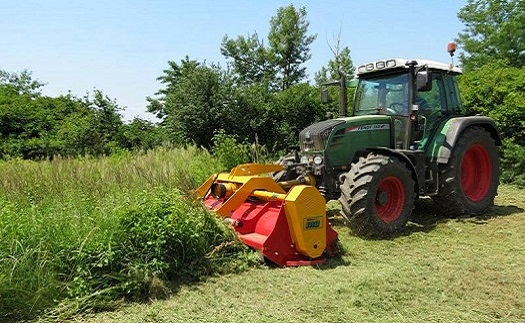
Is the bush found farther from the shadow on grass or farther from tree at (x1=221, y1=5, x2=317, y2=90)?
tree at (x1=221, y1=5, x2=317, y2=90)

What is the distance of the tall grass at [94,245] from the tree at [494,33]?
19.6 m

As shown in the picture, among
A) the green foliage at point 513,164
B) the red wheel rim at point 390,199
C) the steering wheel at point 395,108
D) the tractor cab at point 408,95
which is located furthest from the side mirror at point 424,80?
the green foliage at point 513,164

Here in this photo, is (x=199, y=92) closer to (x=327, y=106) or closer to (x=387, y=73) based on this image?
(x=327, y=106)

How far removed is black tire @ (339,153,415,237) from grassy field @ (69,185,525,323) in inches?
13.2

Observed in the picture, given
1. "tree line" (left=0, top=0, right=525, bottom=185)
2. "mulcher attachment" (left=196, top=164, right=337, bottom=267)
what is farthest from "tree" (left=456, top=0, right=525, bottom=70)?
"mulcher attachment" (left=196, top=164, right=337, bottom=267)

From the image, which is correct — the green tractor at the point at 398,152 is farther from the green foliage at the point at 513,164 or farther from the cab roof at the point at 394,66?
the green foliage at the point at 513,164

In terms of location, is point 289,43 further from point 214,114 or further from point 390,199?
point 390,199

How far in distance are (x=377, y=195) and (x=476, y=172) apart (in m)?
2.69

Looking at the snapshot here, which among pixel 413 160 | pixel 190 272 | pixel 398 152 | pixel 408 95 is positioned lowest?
pixel 190 272

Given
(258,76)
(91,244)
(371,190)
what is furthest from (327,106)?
(258,76)

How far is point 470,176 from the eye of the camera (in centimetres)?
804

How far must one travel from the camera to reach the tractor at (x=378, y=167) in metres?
5.44

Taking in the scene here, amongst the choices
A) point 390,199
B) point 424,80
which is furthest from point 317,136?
point 424,80

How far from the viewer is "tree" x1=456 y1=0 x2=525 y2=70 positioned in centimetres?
2206
